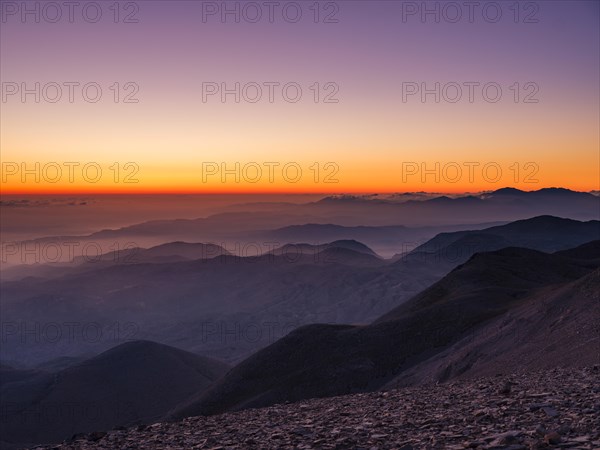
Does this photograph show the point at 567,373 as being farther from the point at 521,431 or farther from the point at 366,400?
the point at 521,431

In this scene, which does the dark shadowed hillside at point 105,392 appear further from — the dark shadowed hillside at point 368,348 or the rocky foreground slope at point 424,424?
the rocky foreground slope at point 424,424

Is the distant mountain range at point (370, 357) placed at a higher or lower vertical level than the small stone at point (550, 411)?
lower

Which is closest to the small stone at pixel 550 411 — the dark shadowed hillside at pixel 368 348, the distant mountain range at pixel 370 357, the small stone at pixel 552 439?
the small stone at pixel 552 439

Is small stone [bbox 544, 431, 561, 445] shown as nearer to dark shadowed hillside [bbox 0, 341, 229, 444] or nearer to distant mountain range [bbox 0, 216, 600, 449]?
distant mountain range [bbox 0, 216, 600, 449]

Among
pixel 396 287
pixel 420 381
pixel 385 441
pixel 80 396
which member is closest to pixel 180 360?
pixel 80 396

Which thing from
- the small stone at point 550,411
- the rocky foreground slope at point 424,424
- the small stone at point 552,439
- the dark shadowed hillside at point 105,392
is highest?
the small stone at point 552,439

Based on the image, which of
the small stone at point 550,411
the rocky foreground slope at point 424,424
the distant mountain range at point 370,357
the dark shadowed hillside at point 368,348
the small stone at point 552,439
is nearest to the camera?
the small stone at point 552,439

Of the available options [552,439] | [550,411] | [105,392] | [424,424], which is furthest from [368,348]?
[105,392]

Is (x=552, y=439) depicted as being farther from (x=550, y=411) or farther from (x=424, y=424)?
(x=424, y=424)

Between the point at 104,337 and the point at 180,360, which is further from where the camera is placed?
the point at 104,337

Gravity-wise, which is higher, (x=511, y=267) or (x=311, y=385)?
(x=511, y=267)
